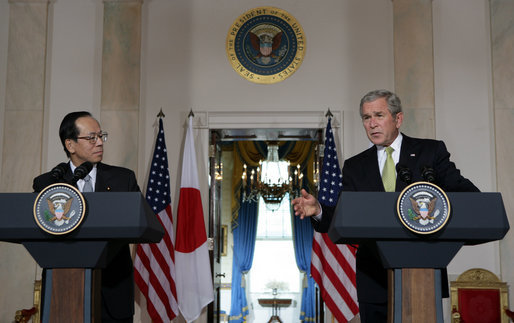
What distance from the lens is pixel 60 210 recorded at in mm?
2303

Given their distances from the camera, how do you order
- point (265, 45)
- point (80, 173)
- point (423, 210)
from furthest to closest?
1. point (265, 45)
2. point (80, 173)
3. point (423, 210)

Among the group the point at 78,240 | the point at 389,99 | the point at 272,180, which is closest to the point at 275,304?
the point at 272,180

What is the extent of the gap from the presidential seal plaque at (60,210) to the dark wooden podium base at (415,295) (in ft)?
4.14

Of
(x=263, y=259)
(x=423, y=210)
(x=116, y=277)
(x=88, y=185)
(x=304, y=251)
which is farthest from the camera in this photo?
(x=263, y=259)

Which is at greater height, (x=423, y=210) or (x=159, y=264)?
(x=423, y=210)

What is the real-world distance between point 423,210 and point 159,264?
455cm

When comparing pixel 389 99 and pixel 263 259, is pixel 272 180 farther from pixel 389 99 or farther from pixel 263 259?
pixel 389 99

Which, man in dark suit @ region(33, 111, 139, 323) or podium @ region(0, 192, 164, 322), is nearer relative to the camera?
podium @ region(0, 192, 164, 322)

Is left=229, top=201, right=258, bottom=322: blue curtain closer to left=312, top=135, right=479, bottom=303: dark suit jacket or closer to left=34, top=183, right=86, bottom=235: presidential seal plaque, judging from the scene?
left=312, top=135, right=479, bottom=303: dark suit jacket

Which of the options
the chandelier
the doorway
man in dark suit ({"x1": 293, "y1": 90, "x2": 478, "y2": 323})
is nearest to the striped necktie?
man in dark suit ({"x1": 293, "y1": 90, "x2": 478, "y2": 323})

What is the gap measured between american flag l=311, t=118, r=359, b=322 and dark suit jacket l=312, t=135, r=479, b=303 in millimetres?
3315

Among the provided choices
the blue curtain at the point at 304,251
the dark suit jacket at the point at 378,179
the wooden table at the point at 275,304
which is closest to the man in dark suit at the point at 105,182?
the dark suit jacket at the point at 378,179

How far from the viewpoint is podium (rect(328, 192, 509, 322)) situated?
86.7 inches

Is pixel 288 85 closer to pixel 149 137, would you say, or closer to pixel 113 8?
pixel 149 137
